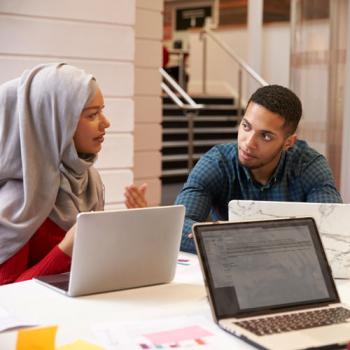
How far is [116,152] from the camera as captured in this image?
3740 millimetres

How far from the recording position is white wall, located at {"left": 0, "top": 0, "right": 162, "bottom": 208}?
130 inches

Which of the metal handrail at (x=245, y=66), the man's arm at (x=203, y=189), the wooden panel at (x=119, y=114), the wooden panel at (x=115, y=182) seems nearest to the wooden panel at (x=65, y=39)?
the wooden panel at (x=119, y=114)

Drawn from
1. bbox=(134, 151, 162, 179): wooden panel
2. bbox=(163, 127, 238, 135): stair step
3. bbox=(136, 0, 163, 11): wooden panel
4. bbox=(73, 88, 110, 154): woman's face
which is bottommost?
bbox=(134, 151, 162, 179): wooden panel

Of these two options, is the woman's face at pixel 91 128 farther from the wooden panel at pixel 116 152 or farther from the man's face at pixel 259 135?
the wooden panel at pixel 116 152

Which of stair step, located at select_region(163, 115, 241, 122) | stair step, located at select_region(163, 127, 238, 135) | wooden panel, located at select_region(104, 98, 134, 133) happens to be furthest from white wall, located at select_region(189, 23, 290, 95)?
wooden panel, located at select_region(104, 98, 134, 133)

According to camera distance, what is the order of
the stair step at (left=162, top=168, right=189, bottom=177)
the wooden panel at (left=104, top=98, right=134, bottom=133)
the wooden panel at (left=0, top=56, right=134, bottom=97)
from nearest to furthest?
the wooden panel at (left=0, top=56, right=134, bottom=97) < the wooden panel at (left=104, top=98, right=134, bottom=133) < the stair step at (left=162, top=168, right=189, bottom=177)

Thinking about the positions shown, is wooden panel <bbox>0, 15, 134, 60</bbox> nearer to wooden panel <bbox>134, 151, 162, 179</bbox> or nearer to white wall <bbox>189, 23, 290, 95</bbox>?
wooden panel <bbox>134, 151, 162, 179</bbox>

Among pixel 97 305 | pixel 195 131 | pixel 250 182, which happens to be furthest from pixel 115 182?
pixel 195 131

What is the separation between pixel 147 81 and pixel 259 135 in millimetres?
2571

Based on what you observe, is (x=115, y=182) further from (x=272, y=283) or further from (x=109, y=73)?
(x=272, y=283)

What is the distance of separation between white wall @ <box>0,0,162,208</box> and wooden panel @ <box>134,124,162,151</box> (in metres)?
1.11

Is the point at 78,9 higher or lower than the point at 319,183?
higher

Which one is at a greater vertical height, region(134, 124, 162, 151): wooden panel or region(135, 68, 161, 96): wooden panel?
region(135, 68, 161, 96): wooden panel

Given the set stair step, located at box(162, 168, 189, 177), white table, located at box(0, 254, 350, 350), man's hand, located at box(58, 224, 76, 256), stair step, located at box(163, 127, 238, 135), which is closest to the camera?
white table, located at box(0, 254, 350, 350)
